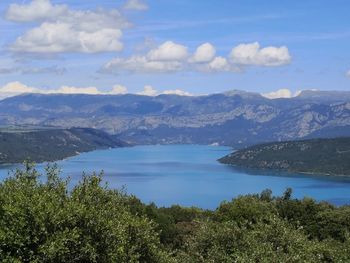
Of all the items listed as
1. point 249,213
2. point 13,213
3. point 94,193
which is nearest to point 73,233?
point 13,213

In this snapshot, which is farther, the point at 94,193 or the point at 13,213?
the point at 94,193

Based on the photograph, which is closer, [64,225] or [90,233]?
[64,225]

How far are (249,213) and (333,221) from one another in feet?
41.1

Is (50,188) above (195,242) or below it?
above

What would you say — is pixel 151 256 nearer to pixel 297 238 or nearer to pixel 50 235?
pixel 50 235

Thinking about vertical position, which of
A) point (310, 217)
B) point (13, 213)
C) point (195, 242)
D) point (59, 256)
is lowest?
point (310, 217)

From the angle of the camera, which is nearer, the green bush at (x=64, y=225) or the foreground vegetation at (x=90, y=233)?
the green bush at (x=64, y=225)

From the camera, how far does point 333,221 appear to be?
3135 inches

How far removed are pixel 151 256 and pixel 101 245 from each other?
15.5ft

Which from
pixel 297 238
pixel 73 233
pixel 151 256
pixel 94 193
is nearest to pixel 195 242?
pixel 297 238

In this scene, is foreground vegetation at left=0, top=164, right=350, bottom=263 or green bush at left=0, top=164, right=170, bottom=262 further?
foreground vegetation at left=0, top=164, right=350, bottom=263

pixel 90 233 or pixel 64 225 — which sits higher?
pixel 64 225

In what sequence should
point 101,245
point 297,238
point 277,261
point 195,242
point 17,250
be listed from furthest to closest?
point 195,242 → point 297,238 → point 277,261 → point 101,245 → point 17,250

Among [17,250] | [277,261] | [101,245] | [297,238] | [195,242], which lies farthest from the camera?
[195,242]
